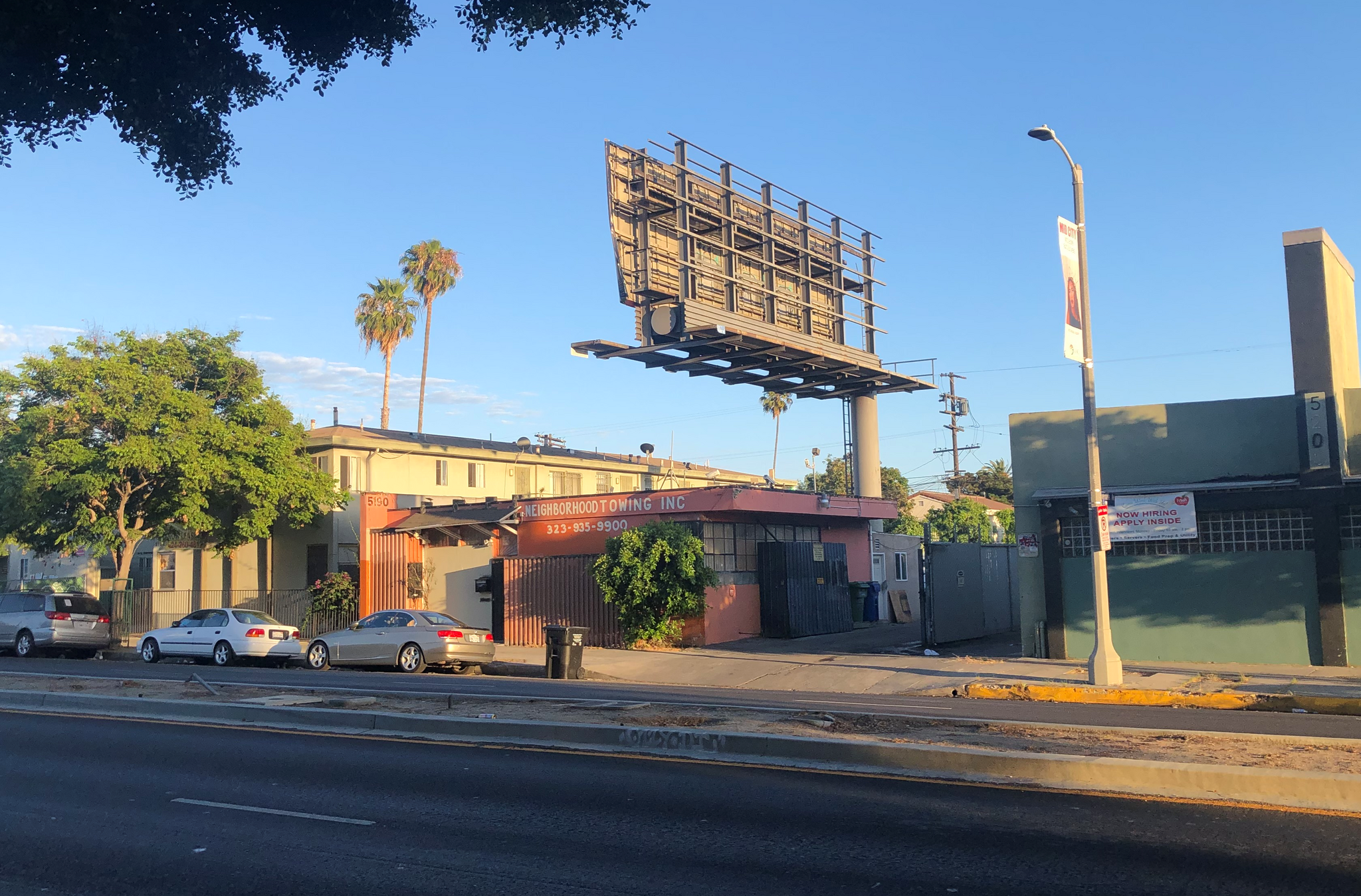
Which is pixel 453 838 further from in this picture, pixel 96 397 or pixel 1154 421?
pixel 96 397

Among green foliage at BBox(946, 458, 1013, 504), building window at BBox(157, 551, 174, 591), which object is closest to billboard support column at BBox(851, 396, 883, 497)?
building window at BBox(157, 551, 174, 591)

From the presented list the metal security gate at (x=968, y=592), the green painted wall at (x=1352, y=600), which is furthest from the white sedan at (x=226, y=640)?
the green painted wall at (x=1352, y=600)

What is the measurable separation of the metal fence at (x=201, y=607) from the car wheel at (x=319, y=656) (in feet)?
21.6

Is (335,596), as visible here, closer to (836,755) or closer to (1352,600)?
(836,755)

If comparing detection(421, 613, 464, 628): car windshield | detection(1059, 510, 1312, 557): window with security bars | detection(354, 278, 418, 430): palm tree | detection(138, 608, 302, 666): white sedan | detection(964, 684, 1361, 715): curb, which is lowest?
detection(964, 684, 1361, 715): curb

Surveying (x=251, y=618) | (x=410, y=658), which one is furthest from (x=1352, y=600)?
(x=251, y=618)

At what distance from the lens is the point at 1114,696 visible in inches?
637

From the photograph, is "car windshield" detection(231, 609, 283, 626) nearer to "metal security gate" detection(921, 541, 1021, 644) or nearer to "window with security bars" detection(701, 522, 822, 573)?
"window with security bars" detection(701, 522, 822, 573)

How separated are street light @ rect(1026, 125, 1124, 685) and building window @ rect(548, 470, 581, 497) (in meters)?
30.8

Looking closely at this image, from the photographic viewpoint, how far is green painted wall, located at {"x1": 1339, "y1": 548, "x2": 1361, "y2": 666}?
18.6m

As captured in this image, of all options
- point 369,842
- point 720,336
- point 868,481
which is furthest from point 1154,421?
point 369,842

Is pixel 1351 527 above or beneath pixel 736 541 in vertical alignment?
beneath

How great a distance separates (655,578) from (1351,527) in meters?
14.0

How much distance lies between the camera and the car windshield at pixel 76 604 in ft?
91.8
